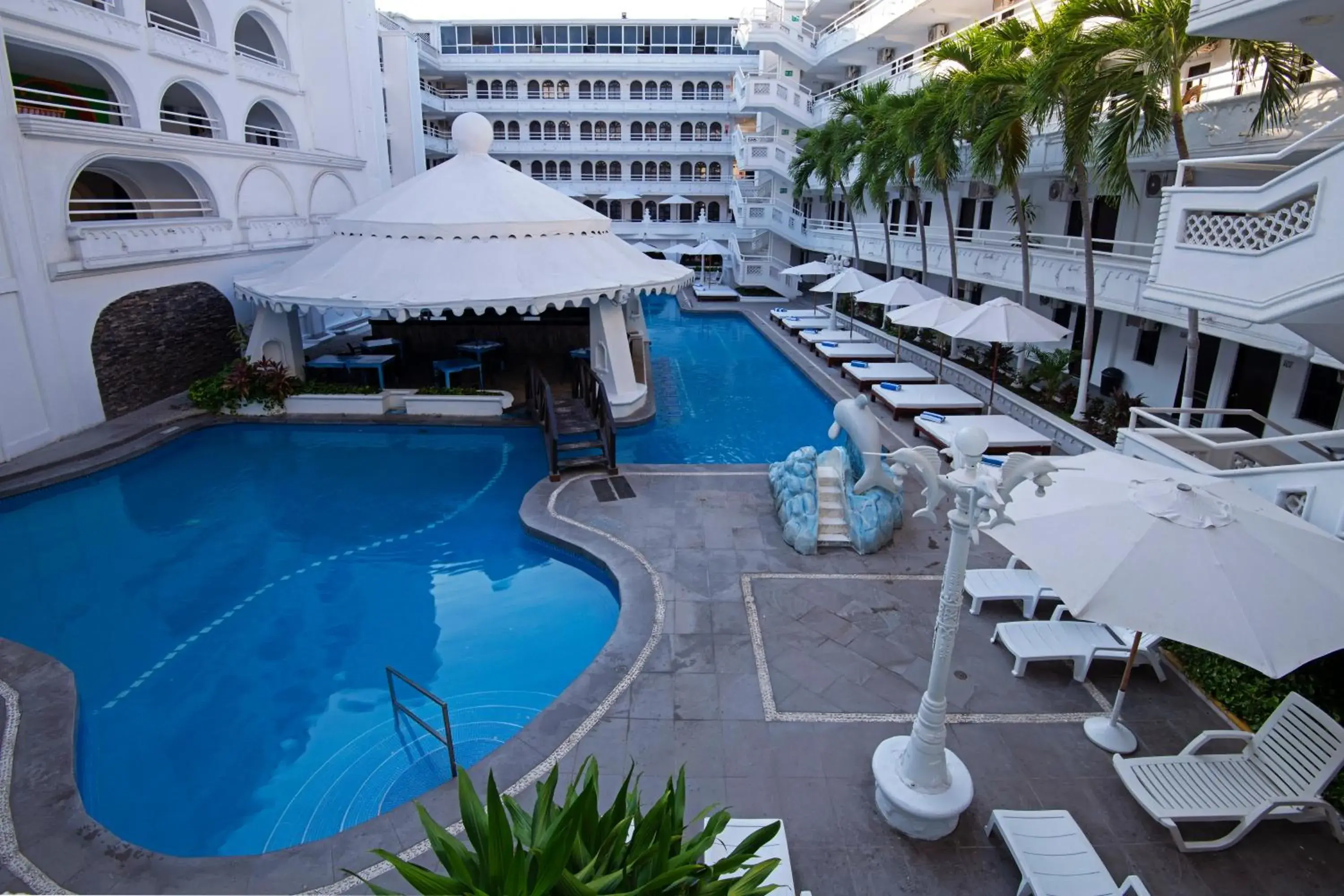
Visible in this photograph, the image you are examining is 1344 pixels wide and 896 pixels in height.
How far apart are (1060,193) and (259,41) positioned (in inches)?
990

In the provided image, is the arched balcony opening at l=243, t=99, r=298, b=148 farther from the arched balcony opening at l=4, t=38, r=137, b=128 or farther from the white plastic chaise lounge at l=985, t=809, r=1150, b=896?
the white plastic chaise lounge at l=985, t=809, r=1150, b=896

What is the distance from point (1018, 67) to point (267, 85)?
2041cm

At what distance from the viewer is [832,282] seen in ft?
72.9

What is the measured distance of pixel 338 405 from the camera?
1645 cm

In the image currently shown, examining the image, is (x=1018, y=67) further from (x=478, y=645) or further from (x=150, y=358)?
(x=150, y=358)

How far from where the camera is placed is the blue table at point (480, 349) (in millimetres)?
18656

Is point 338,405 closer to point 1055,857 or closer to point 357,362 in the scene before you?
point 357,362

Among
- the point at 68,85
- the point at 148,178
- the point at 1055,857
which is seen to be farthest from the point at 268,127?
the point at 1055,857

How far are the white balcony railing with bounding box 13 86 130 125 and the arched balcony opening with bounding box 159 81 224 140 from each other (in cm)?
82

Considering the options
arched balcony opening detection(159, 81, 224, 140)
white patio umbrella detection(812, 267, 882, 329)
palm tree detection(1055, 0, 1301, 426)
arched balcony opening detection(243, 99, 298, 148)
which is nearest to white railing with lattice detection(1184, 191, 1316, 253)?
palm tree detection(1055, 0, 1301, 426)

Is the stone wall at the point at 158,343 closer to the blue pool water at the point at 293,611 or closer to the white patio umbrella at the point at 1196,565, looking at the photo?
the blue pool water at the point at 293,611

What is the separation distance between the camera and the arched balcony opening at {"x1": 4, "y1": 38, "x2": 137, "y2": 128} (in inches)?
624


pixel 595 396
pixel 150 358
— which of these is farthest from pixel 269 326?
pixel 595 396

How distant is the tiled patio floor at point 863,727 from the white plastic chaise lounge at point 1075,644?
20 cm
